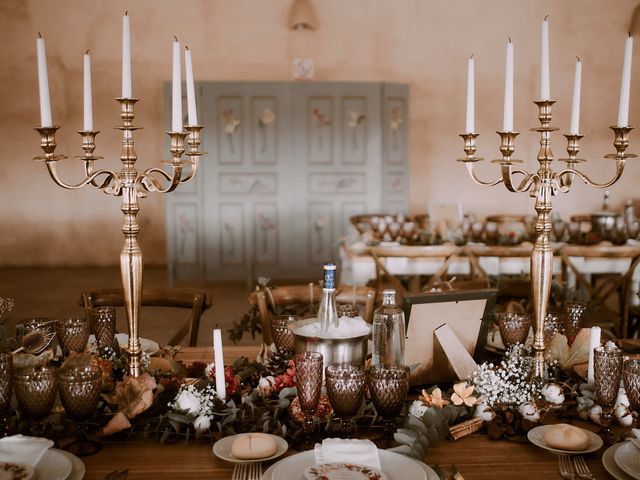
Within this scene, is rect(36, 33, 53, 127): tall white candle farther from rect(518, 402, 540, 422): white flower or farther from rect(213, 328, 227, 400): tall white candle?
rect(518, 402, 540, 422): white flower

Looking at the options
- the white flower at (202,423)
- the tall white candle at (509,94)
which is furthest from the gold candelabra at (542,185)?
the white flower at (202,423)

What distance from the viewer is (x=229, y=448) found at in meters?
1.35

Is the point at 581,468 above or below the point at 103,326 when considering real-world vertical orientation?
below

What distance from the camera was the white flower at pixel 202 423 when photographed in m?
1.42

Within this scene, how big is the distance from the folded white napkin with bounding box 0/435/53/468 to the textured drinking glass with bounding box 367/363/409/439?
0.64m

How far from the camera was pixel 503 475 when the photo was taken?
1274 millimetres

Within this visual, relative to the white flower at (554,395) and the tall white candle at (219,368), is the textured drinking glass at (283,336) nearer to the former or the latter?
the tall white candle at (219,368)

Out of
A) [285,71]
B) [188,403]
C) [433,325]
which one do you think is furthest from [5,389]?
[285,71]

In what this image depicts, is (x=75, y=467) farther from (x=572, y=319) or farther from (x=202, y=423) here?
(x=572, y=319)

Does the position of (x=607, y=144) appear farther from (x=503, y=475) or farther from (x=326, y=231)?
(x=503, y=475)

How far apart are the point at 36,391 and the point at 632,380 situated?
4.07 feet

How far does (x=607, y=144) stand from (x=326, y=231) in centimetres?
395

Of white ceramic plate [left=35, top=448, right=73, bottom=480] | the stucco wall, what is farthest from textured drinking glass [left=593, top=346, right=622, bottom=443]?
the stucco wall

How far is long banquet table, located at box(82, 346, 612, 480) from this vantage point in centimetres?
127
